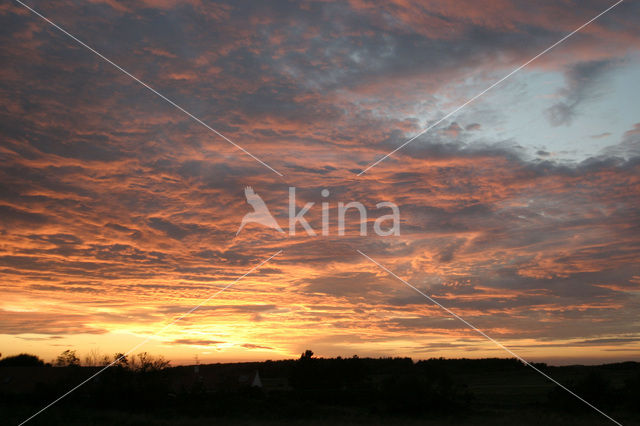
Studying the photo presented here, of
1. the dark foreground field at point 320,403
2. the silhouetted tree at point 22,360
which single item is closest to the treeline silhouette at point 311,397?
the dark foreground field at point 320,403

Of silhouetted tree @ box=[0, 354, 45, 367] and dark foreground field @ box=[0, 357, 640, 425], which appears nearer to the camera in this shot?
dark foreground field @ box=[0, 357, 640, 425]

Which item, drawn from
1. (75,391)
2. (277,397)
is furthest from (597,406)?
(75,391)

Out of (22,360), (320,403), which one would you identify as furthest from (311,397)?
(22,360)

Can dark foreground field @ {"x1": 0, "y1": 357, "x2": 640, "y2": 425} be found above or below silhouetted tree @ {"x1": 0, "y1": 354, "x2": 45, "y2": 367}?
below

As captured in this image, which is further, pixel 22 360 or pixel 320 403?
pixel 22 360

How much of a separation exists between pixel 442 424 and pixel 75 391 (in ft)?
102

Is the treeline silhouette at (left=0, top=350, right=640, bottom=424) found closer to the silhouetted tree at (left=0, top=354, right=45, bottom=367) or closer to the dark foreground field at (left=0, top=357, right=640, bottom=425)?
the dark foreground field at (left=0, top=357, right=640, bottom=425)

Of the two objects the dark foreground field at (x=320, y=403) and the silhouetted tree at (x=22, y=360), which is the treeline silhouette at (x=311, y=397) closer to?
the dark foreground field at (x=320, y=403)

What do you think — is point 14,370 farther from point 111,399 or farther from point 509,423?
point 509,423

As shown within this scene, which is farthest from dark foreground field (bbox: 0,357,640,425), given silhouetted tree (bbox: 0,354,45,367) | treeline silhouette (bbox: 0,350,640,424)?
silhouetted tree (bbox: 0,354,45,367)

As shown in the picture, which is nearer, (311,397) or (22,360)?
(311,397)

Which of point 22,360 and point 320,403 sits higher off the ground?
point 22,360

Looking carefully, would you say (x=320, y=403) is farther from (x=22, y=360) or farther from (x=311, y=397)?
(x=22, y=360)

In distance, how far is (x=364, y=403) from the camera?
145 ft
